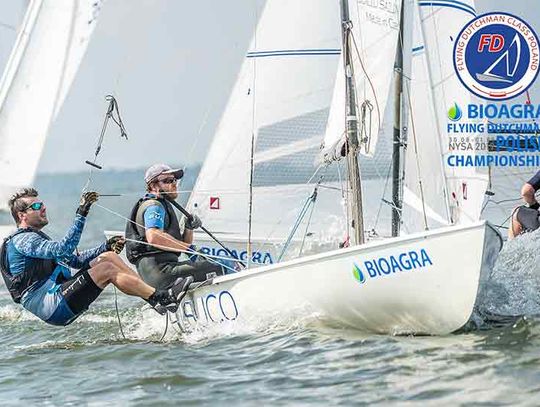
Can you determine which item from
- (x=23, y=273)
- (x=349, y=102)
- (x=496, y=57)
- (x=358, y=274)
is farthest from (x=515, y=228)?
(x=23, y=273)

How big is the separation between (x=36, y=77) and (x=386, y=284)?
3.14m

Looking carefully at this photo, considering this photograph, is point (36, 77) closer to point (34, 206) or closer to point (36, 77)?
point (36, 77)

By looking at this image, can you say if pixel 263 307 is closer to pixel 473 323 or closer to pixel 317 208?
pixel 473 323

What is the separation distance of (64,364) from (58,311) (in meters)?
0.50

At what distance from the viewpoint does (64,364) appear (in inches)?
262

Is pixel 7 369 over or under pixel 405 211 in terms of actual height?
under

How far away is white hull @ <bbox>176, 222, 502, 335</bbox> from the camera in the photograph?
611 cm

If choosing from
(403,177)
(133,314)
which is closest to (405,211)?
(403,177)

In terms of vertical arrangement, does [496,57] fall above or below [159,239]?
above

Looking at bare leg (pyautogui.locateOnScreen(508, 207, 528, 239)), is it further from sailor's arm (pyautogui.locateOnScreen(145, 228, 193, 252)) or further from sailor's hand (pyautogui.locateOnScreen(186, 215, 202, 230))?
sailor's arm (pyautogui.locateOnScreen(145, 228, 193, 252))

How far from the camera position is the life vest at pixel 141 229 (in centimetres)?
737

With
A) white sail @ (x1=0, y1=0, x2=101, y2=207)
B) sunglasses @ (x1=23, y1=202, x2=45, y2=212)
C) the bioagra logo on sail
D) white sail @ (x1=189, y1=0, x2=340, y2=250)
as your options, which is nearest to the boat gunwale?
sunglasses @ (x1=23, y1=202, x2=45, y2=212)

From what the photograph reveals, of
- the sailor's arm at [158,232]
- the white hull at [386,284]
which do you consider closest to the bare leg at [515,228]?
the white hull at [386,284]

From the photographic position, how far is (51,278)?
23.5 feet
